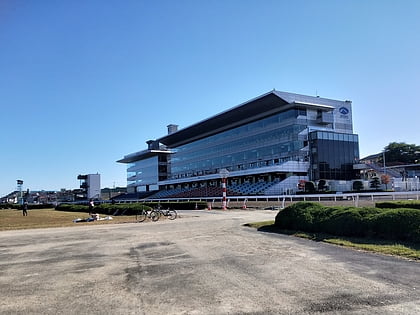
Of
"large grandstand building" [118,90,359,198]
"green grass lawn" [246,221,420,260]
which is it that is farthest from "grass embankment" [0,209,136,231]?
"large grandstand building" [118,90,359,198]

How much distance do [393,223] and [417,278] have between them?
4.60m

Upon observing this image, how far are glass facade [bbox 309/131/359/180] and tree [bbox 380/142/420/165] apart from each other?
119 feet

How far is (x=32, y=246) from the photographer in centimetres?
1332

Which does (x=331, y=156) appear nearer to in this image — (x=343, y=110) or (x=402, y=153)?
(x=343, y=110)

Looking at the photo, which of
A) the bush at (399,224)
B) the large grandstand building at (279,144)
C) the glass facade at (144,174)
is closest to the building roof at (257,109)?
the large grandstand building at (279,144)

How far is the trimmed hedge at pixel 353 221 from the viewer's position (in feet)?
35.4

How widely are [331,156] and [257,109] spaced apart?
18025 millimetres

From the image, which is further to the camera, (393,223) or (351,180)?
(351,180)

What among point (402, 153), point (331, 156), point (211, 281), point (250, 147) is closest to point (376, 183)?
point (331, 156)

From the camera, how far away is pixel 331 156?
6744 cm

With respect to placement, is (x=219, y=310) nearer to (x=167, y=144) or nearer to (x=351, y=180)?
(x=351, y=180)

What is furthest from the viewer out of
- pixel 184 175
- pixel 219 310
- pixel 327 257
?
pixel 184 175

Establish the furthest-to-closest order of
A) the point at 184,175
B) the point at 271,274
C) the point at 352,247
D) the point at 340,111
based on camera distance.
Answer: the point at 184,175, the point at 340,111, the point at 352,247, the point at 271,274

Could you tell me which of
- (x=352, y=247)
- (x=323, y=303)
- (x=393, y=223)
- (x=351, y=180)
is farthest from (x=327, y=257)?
(x=351, y=180)
